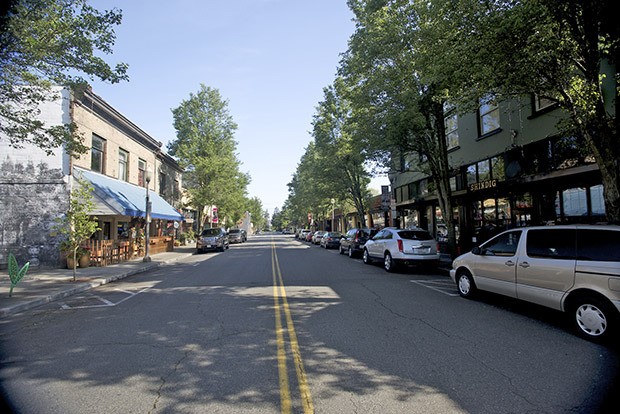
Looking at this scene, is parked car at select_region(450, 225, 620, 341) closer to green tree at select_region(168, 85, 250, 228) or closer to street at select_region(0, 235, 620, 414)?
street at select_region(0, 235, 620, 414)

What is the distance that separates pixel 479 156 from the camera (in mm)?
17141

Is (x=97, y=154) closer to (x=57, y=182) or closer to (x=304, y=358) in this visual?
(x=57, y=182)

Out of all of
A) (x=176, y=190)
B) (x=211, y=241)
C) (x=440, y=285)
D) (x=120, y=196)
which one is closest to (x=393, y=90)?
(x=440, y=285)

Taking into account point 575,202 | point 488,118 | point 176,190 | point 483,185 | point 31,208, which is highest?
point 488,118

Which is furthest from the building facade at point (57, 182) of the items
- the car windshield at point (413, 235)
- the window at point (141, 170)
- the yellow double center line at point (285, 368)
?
the car windshield at point (413, 235)

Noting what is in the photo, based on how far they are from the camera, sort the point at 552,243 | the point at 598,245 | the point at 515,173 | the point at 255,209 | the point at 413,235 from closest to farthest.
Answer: the point at 598,245
the point at 552,243
the point at 413,235
the point at 515,173
the point at 255,209

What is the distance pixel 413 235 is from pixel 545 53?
741cm

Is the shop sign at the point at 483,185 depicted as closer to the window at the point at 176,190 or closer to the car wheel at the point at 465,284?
the car wheel at the point at 465,284

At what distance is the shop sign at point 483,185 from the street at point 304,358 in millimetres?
8028

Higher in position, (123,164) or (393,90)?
(393,90)

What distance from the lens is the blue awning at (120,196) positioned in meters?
16.9

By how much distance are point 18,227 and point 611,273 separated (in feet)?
65.3

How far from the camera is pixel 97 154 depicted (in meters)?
19.3

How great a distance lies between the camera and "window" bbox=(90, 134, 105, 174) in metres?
18.7
